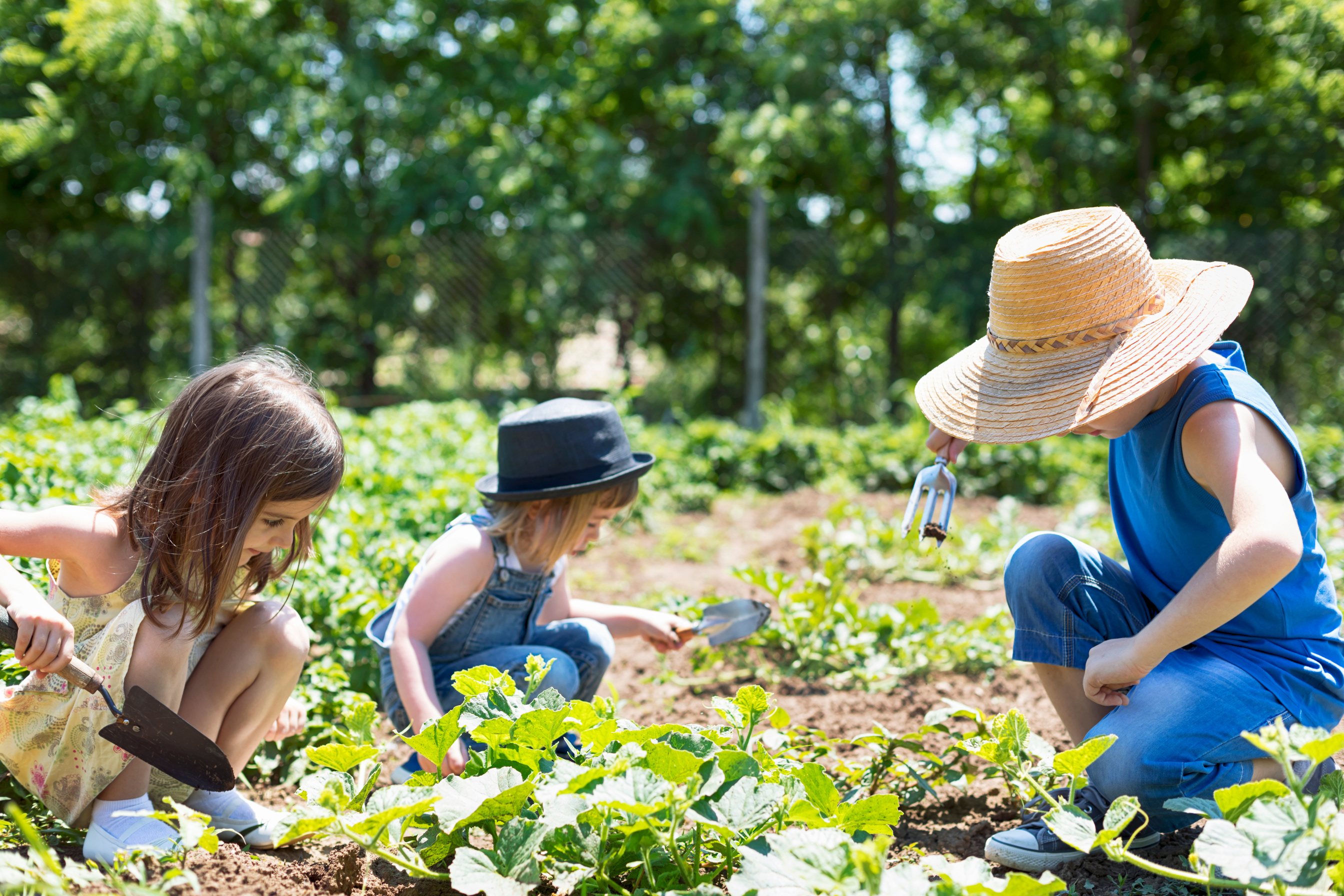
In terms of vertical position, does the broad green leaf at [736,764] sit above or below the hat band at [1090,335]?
below

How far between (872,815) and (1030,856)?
45 centimetres

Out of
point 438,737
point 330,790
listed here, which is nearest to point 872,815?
point 438,737

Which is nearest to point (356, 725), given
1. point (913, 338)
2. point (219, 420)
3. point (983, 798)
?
point (219, 420)

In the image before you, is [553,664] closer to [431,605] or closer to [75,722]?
[431,605]

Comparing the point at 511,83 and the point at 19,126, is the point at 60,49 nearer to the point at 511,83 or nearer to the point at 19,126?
the point at 19,126

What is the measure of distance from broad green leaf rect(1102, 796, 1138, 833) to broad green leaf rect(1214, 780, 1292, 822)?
4.0 inches

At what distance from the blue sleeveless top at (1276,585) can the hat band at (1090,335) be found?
0.45ft

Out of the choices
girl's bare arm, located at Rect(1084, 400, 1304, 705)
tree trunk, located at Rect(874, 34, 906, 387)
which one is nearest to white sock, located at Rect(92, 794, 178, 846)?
girl's bare arm, located at Rect(1084, 400, 1304, 705)

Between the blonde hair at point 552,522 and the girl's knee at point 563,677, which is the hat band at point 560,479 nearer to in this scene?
the blonde hair at point 552,522

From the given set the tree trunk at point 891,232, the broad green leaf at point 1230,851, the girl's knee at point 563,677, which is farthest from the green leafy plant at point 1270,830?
the tree trunk at point 891,232

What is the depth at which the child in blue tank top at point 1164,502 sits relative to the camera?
5.25 feet

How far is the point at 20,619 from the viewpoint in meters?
1.50

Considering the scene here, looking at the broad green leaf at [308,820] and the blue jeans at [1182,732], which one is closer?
the broad green leaf at [308,820]

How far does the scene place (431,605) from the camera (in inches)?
82.1
